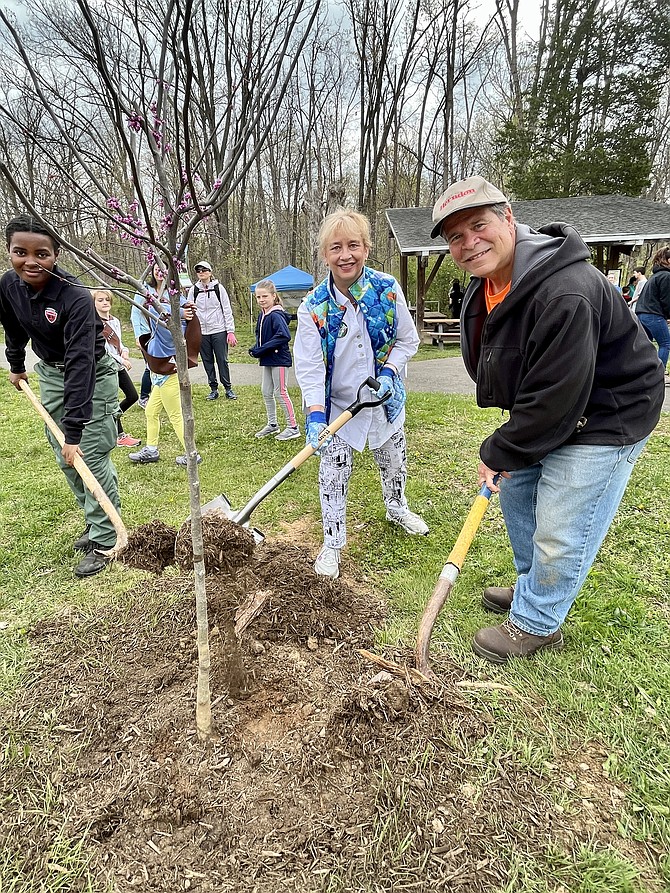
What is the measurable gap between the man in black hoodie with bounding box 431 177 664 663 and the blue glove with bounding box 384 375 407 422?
88 centimetres

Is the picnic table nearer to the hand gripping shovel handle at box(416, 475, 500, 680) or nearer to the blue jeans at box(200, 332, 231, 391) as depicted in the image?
the blue jeans at box(200, 332, 231, 391)

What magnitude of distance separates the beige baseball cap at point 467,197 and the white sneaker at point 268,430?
179 inches

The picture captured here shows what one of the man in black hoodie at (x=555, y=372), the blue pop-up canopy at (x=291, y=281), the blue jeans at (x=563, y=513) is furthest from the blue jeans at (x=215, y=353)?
the blue pop-up canopy at (x=291, y=281)

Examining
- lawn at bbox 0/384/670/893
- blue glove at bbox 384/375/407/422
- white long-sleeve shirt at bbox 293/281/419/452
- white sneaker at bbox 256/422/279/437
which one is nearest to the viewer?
lawn at bbox 0/384/670/893

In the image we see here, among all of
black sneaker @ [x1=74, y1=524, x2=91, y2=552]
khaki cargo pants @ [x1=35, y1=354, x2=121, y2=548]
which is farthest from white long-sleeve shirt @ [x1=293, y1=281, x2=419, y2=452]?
A: black sneaker @ [x1=74, y1=524, x2=91, y2=552]

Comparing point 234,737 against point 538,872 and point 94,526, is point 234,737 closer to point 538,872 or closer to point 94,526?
point 538,872

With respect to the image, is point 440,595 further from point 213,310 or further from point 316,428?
point 213,310

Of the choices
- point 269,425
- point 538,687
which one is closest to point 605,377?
point 538,687

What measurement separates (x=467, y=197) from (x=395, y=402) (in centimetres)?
147

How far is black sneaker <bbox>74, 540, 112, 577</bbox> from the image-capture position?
3354mm

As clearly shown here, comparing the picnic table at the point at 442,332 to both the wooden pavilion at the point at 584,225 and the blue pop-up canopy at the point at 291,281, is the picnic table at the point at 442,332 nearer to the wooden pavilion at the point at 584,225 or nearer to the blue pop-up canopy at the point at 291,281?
the wooden pavilion at the point at 584,225

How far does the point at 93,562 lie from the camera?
3398mm

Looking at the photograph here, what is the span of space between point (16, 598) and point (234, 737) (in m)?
1.96

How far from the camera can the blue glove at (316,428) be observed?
2891 mm
